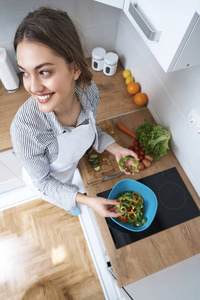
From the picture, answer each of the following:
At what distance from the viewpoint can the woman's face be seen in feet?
1.88

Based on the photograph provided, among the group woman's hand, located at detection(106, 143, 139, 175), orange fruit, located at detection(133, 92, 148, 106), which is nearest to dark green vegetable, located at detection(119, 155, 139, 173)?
woman's hand, located at detection(106, 143, 139, 175)

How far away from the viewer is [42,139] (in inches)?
31.2

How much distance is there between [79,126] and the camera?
92 centimetres

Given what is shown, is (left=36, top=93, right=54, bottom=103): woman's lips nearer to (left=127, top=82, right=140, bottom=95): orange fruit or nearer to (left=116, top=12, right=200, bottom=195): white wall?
(left=116, top=12, right=200, bottom=195): white wall

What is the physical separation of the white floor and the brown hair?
2.64 feet

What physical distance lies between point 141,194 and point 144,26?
698 millimetres

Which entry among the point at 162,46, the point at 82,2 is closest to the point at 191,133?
the point at 162,46

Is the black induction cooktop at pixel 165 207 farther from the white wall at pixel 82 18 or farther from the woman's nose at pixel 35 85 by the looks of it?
the white wall at pixel 82 18

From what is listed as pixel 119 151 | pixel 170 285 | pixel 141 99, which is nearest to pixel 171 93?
pixel 141 99

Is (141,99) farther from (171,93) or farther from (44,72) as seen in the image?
(44,72)

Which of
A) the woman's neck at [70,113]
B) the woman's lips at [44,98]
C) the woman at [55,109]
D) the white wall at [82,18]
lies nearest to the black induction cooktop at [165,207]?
the woman at [55,109]

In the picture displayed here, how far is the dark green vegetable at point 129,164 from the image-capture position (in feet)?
3.25

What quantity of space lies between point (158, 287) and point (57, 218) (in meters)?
0.93

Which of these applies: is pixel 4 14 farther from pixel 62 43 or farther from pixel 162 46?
pixel 162 46
